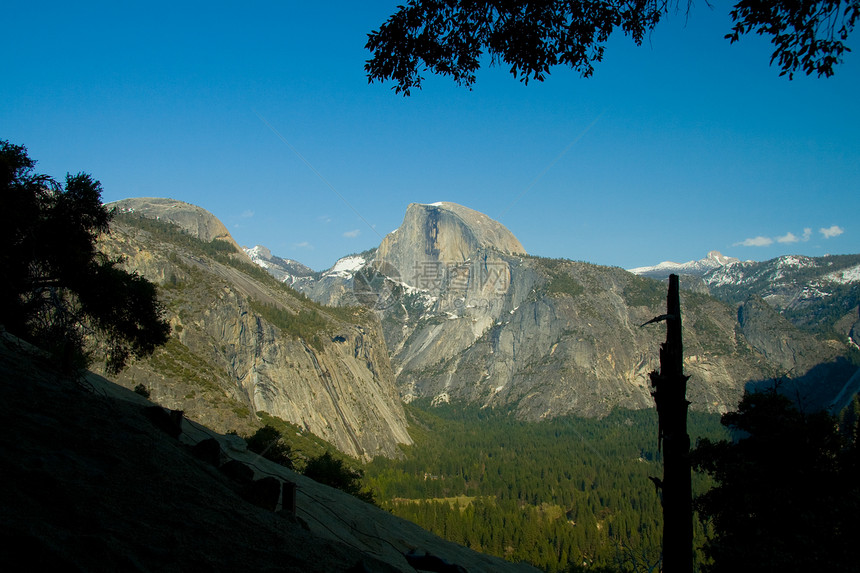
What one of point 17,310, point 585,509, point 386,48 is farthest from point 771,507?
point 585,509

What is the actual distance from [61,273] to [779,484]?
2310 centimetres

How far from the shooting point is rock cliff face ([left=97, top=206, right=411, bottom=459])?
55.5 m

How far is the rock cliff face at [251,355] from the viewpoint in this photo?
A: 182ft

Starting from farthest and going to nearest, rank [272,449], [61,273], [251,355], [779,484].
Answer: [251,355] → [272,449] → [61,273] → [779,484]

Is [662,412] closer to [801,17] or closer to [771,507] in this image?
[801,17]

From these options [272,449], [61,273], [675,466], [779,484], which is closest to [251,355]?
[272,449]

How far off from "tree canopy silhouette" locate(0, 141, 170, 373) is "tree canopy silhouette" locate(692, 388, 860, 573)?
1911 cm

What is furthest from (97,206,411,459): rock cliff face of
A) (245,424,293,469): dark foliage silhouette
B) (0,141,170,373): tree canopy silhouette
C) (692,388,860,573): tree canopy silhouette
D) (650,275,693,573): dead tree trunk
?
(650,275,693,573): dead tree trunk

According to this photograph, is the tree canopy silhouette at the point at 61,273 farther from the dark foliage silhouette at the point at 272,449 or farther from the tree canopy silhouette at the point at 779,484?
the tree canopy silhouette at the point at 779,484

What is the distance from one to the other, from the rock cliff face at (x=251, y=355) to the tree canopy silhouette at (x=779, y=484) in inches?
1872

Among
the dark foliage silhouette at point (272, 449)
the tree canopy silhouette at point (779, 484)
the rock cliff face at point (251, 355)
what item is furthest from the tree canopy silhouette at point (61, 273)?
the rock cliff face at point (251, 355)

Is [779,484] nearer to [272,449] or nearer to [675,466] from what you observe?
[675,466]

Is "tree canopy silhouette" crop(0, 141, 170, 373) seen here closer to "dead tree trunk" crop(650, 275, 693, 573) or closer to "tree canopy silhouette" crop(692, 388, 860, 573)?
"dead tree trunk" crop(650, 275, 693, 573)

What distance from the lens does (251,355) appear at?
8762 cm
